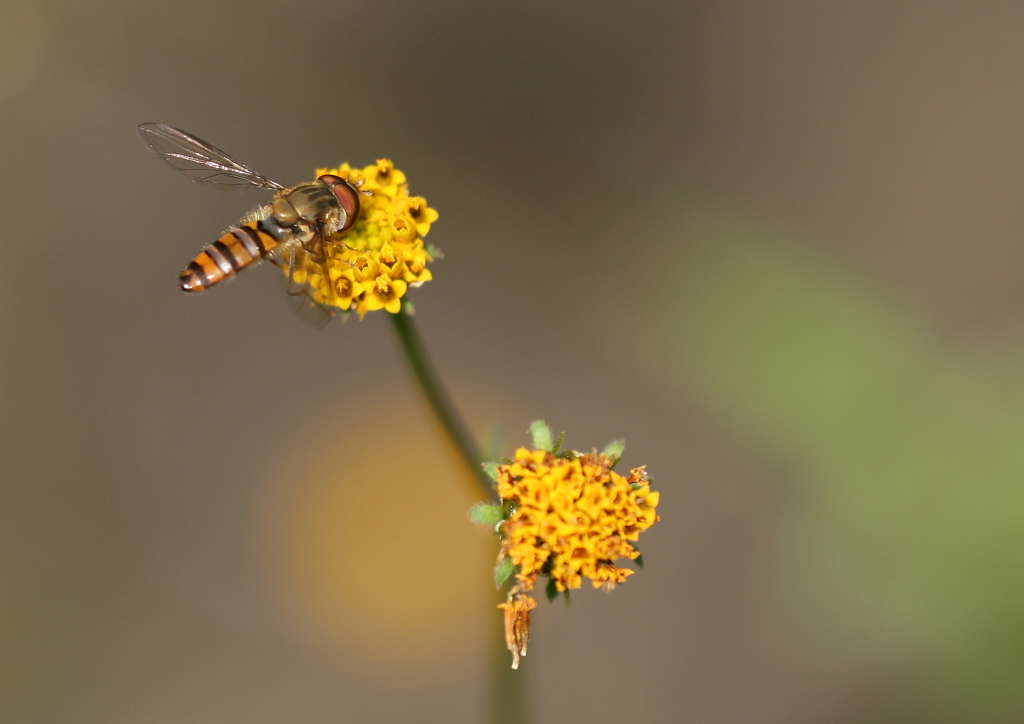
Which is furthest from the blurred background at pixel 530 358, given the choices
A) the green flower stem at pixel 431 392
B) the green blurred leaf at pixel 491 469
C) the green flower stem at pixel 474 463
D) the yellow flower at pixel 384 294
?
the yellow flower at pixel 384 294

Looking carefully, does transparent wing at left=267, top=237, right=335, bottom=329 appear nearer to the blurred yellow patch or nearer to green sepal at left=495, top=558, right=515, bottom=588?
green sepal at left=495, top=558, right=515, bottom=588

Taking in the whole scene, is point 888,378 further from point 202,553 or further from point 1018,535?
point 202,553

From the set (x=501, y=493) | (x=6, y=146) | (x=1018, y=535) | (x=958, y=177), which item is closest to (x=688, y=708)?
(x=1018, y=535)

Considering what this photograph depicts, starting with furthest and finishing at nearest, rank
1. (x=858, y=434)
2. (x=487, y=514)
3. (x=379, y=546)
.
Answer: (x=379, y=546) < (x=858, y=434) < (x=487, y=514)

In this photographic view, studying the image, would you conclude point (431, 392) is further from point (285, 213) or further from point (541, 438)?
point (285, 213)

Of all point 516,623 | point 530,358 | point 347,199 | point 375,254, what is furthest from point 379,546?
point 347,199

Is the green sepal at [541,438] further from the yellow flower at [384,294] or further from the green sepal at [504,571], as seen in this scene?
the yellow flower at [384,294]
